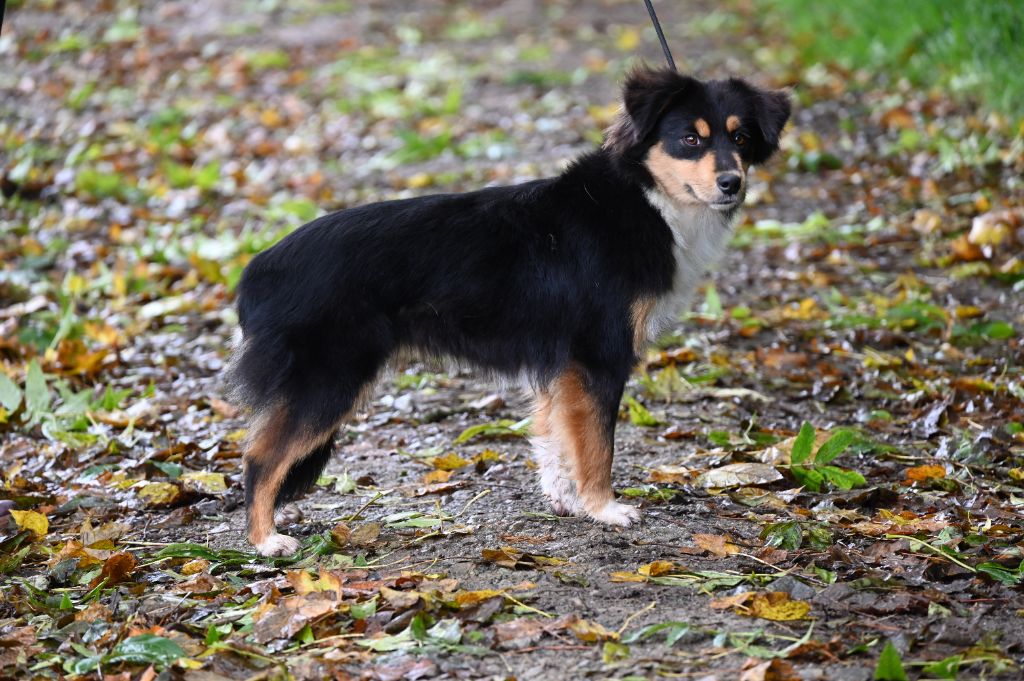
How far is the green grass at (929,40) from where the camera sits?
27.7 feet

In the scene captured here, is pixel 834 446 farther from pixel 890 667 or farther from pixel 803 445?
pixel 890 667

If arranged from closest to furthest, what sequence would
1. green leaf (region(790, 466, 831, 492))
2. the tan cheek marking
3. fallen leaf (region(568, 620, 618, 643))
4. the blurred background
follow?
fallen leaf (region(568, 620, 618, 643)), the tan cheek marking, green leaf (region(790, 466, 831, 492)), the blurred background

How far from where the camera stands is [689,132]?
4.23 metres

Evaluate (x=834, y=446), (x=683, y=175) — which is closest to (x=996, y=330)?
(x=834, y=446)

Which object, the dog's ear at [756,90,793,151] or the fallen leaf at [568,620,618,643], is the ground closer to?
the fallen leaf at [568,620,618,643]

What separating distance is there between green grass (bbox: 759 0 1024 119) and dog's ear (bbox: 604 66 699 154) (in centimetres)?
498

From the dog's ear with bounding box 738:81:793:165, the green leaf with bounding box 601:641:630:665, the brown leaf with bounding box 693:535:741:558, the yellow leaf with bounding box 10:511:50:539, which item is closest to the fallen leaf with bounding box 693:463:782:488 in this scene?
the brown leaf with bounding box 693:535:741:558

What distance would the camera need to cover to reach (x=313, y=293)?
3.95 m

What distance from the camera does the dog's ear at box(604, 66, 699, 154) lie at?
4.21 meters

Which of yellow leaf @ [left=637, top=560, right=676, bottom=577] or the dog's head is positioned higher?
A: the dog's head

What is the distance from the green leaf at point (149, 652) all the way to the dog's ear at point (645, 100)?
92.4 inches

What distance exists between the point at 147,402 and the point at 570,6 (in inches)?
445

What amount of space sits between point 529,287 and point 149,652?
1.80 metres

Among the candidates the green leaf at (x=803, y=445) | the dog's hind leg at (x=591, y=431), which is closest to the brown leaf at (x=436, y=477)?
the dog's hind leg at (x=591, y=431)
